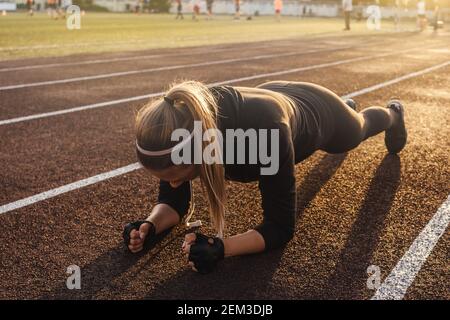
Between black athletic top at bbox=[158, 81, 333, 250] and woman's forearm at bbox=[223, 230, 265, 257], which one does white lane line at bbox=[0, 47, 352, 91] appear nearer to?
black athletic top at bbox=[158, 81, 333, 250]

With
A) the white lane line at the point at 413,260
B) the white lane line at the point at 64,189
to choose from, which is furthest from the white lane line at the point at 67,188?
the white lane line at the point at 413,260

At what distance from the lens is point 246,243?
2.88 meters

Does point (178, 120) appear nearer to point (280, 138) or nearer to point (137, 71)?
point (280, 138)

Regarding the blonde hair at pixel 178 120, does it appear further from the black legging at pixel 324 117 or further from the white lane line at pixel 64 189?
the white lane line at pixel 64 189

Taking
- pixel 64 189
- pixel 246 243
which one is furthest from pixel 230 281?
pixel 64 189

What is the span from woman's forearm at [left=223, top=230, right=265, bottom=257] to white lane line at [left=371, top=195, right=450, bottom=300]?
0.70m

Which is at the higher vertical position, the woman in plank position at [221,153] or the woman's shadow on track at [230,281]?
the woman in plank position at [221,153]

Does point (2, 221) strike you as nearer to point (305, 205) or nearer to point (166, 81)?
point (305, 205)

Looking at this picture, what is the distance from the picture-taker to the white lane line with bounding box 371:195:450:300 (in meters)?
2.63

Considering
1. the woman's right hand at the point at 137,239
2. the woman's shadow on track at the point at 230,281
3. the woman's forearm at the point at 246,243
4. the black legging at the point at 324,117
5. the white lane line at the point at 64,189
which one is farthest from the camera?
the white lane line at the point at 64,189

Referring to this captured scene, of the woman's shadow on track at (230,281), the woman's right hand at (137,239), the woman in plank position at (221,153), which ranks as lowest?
the woman's shadow on track at (230,281)

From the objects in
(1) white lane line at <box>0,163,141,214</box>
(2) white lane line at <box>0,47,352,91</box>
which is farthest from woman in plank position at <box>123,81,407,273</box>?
(2) white lane line at <box>0,47,352,91</box>

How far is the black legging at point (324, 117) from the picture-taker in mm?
3328

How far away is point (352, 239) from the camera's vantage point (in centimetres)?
322
